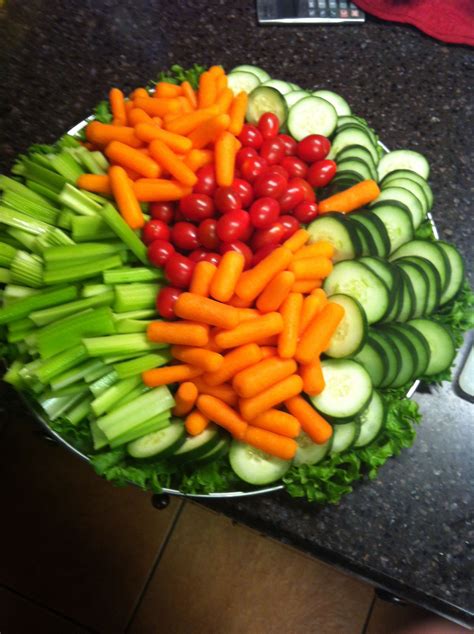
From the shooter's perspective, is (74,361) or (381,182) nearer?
(74,361)

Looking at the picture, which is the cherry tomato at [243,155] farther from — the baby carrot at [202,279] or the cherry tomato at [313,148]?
the baby carrot at [202,279]

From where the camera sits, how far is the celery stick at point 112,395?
43.8 inches

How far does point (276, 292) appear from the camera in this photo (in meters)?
1.08

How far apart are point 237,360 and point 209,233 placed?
1.09 feet

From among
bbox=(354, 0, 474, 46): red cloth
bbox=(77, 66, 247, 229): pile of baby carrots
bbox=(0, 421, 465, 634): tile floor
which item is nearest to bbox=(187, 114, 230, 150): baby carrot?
bbox=(77, 66, 247, 229): pile of baby carrots

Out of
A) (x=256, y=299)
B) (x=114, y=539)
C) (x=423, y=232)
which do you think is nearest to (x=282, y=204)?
(x=256, y=299)

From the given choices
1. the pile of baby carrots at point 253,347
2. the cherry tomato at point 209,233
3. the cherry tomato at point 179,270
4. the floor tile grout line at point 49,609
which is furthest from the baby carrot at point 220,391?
the floor tile grout line at point 49,609

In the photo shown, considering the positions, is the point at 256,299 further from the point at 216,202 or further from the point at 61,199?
the point at 61,199

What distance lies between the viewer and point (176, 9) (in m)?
2.02

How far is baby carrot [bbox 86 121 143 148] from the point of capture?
1.29m

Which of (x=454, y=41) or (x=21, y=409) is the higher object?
(x=454, y=41)

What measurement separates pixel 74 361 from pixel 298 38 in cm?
157

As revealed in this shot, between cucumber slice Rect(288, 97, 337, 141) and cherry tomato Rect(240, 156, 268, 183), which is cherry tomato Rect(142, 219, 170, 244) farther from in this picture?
cucumber slice Rect(288, 97, 337, 141)

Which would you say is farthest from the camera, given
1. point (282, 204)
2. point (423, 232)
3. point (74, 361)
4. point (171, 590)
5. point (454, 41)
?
point (454, 41)
